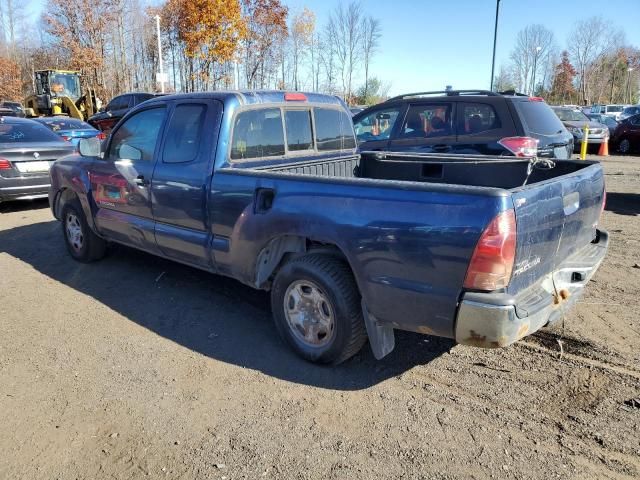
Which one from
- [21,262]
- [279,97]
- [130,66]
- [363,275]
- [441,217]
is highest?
[130,66]

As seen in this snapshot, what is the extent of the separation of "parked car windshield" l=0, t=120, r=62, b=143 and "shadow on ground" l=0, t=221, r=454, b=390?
10.5ft

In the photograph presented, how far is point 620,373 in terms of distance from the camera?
11.0ft

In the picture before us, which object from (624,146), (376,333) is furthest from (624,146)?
(376,333)

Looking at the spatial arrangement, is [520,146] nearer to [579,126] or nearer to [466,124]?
[466,124]

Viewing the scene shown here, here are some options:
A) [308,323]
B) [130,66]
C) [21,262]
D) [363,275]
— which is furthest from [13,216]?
[130,66]

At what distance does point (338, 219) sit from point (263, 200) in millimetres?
765

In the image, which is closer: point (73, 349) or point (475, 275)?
point (475, 275)

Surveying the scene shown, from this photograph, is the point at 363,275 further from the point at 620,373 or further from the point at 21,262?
the point at 21,262

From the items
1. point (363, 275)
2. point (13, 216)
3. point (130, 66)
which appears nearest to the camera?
point (363, 275)

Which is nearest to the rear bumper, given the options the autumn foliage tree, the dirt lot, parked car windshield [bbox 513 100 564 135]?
the dirt lot

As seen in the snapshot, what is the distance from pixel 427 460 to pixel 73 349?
2.82m

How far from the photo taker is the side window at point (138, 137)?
15.7ft

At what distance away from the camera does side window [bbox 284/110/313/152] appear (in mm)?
4648

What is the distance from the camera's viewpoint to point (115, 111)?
864 inches
